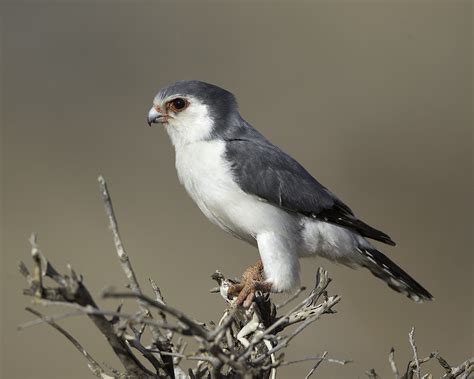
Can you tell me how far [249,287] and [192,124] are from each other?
1.08 metres

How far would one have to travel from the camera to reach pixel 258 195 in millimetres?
3357

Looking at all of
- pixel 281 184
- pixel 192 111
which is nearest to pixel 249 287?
pixel 281 184

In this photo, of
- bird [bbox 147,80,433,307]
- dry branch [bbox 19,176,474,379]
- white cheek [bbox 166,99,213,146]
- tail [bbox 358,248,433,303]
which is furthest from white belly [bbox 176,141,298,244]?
dry branch [bbox 19,176,474,379]

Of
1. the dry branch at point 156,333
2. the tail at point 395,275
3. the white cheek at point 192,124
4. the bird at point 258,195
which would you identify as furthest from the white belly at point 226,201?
the dry branch at point 156,333

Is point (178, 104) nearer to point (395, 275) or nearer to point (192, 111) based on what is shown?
point (192, 111)

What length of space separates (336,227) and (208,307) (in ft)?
8.47

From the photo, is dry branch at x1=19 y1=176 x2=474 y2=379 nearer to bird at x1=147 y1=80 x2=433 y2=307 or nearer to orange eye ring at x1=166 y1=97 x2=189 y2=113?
bird at x1=147 y1=80 x2=433 y2=307

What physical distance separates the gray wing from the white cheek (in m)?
0.14

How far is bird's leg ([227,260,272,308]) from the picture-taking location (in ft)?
8.47

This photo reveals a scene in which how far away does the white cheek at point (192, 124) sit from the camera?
353 centimetres

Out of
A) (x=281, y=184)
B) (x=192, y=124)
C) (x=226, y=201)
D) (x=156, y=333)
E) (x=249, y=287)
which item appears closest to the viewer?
(x=156, y=333)

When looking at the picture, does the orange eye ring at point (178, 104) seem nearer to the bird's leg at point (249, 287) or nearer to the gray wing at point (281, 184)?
the gray wing at point (281, 184)

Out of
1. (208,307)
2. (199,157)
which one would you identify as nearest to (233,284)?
(199,157)

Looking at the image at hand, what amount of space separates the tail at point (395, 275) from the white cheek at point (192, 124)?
0.96 meters
